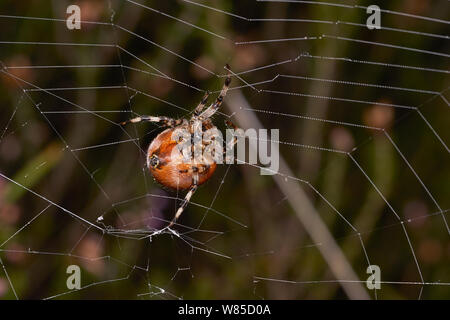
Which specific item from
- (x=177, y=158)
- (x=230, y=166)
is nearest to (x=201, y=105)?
(x=177, y=158)

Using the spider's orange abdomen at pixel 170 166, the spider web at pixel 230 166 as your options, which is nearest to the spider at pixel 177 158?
the spider's orange abdomen at pixel 170 166

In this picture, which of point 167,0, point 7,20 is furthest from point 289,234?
point 7,20

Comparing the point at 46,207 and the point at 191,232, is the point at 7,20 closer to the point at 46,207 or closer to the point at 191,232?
the point at 46,207

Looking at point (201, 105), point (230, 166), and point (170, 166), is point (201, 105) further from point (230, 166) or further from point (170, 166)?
point (230, 166)

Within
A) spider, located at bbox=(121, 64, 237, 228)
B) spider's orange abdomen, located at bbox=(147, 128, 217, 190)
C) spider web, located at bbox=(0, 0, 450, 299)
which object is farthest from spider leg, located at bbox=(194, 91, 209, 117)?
spider web, located at bbox=(0, 0, 450, 299)

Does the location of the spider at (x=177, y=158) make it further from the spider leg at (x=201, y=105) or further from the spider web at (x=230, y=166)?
the spider web at (x=230, y=166)

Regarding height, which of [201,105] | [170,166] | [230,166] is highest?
[201,105]
